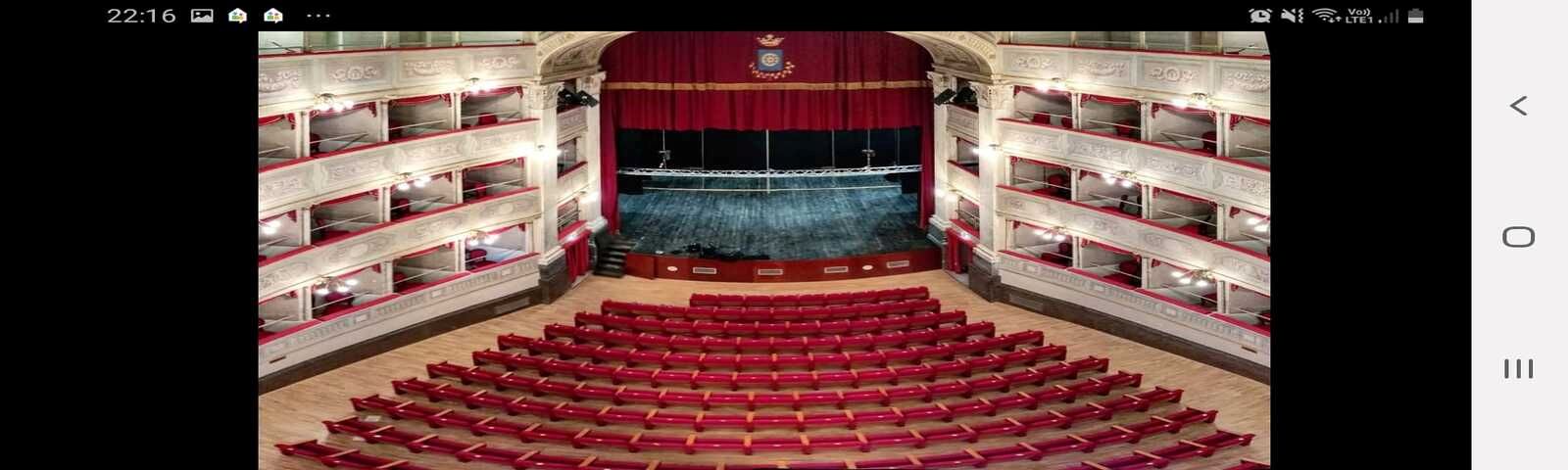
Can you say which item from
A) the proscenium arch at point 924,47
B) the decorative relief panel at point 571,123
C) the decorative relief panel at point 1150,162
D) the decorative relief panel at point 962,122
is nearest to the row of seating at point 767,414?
the decorative relief panel at point 1150,162

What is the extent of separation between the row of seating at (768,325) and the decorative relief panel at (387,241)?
94.4 inches

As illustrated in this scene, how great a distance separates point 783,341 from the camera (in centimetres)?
1678

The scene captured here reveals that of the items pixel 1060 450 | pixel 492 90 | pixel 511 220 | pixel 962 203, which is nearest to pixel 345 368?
pixel 511 220

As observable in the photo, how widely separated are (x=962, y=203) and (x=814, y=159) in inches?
203

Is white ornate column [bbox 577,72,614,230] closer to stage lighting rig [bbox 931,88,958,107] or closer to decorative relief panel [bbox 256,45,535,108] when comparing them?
decorative relief panel [bbox 256,45,535,108]

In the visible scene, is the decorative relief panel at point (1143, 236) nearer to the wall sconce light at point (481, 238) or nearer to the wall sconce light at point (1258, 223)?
the wall sconce light at point (1258, 223)

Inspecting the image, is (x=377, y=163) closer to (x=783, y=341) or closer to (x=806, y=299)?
(x=783, y=341)

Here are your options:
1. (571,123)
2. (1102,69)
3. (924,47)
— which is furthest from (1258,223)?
(571,123)

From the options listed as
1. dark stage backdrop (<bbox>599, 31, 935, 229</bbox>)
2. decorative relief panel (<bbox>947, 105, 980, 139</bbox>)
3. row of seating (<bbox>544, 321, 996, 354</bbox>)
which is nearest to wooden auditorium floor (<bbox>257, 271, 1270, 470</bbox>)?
row of seating (<bbox>544, 321, 996, 354</bbox>)

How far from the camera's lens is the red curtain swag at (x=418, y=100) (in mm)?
17578

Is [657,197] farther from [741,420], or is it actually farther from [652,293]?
[741,420]

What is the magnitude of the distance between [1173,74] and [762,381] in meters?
6.80

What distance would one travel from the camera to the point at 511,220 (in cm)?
1933

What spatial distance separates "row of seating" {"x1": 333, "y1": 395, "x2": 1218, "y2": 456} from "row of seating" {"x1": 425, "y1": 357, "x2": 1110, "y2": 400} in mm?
796
